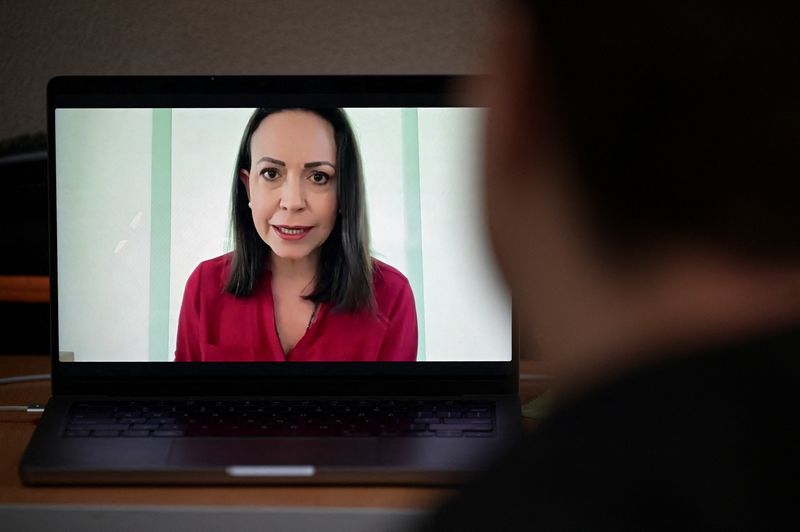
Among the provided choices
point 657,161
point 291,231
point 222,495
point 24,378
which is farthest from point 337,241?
point 657,161

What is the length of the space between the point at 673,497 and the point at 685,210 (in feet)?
0.27

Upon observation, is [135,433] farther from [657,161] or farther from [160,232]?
[657,161]

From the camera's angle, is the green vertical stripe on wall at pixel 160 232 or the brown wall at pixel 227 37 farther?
the brown wall at pixel 227 37

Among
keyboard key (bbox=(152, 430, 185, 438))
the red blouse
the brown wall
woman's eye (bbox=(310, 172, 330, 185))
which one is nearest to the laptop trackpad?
keyboard key (bbox=(152, 430, 185, 438))

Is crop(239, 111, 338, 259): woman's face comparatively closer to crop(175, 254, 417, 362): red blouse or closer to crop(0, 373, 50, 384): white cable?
crop(175, 254, 417, 362): red blouse

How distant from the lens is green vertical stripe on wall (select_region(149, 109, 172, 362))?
849 millimetres

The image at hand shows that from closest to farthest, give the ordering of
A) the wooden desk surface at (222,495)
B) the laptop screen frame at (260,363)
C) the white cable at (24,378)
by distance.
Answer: the wooden desk surface at (222,495), the laptop screen frame at (260,363), the white cable at (24,378)

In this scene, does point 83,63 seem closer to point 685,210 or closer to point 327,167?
point 327,167

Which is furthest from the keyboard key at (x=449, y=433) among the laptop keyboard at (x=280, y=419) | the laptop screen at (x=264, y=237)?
the laptop screen at (x=264, y=237)

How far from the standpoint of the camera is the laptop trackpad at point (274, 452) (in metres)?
0.72

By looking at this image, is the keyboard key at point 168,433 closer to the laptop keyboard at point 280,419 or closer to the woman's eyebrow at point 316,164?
the laptop keyboard at point 280,419

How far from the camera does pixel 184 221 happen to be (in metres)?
0.85

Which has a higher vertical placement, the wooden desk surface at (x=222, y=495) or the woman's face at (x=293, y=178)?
the woman's face at (x=293, y=178)

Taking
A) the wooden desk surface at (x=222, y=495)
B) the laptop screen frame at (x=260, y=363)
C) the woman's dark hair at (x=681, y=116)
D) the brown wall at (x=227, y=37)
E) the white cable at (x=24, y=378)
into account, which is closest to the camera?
the woman's dark hair at (x=681, y=116)
